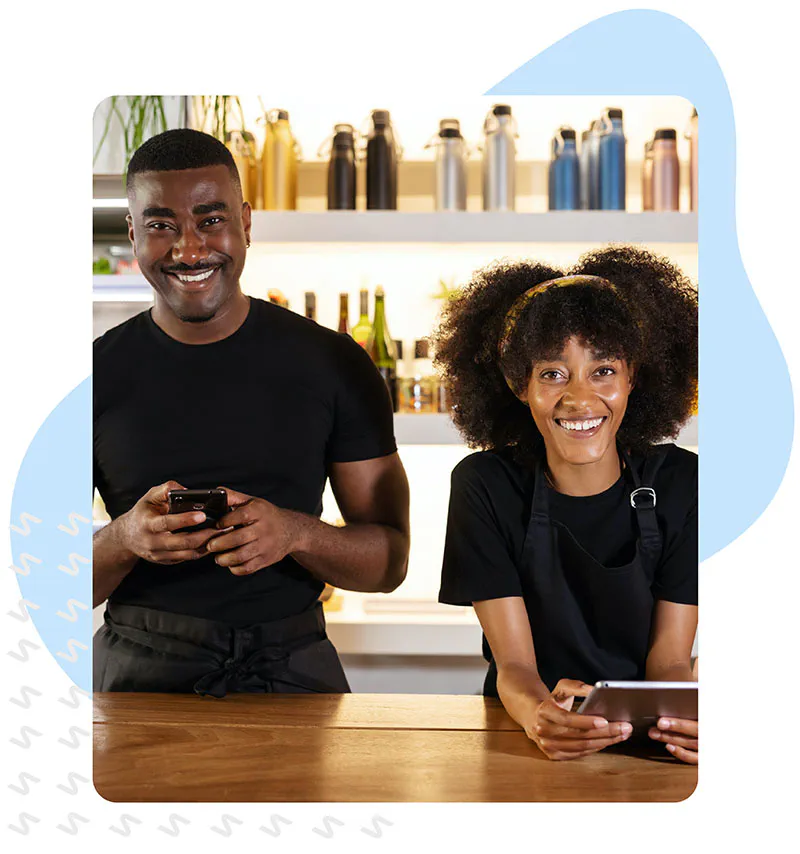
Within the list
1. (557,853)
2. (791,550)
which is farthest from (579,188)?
(557,853)

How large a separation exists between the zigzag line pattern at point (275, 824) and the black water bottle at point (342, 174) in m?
0.84

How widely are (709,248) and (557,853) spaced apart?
84 cm

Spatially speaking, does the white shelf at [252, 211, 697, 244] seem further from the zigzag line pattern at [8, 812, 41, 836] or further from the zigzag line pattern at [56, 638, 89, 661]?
the zigzag line pattern at [8, 812, 41, 836]

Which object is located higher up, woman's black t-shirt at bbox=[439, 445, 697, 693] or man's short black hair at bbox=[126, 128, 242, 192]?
man's short black hair at bbox=[126, 128, 242, 192]

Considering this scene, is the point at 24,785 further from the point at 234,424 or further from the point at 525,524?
the point at 525,524

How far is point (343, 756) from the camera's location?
4.36ft

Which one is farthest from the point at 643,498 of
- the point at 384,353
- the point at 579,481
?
the point at 384,353

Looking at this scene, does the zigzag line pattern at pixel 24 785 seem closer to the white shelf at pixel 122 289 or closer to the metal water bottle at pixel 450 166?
the white shelf at pixel 122 289

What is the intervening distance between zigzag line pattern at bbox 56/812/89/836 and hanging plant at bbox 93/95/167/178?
87 centimetres

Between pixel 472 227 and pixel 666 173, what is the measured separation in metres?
0.29

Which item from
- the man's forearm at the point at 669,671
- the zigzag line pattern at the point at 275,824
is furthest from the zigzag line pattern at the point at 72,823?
the man's forearm at the point at 669,671

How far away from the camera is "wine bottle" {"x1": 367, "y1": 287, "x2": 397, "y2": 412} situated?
1.43 metres

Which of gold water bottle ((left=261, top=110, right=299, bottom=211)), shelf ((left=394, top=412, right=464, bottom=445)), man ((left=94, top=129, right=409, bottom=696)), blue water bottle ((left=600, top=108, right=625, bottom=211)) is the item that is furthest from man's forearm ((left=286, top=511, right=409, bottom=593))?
blue water bottle ((left=600, top=108, right=625, bottom=211))

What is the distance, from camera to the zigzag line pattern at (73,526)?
1431 mm
